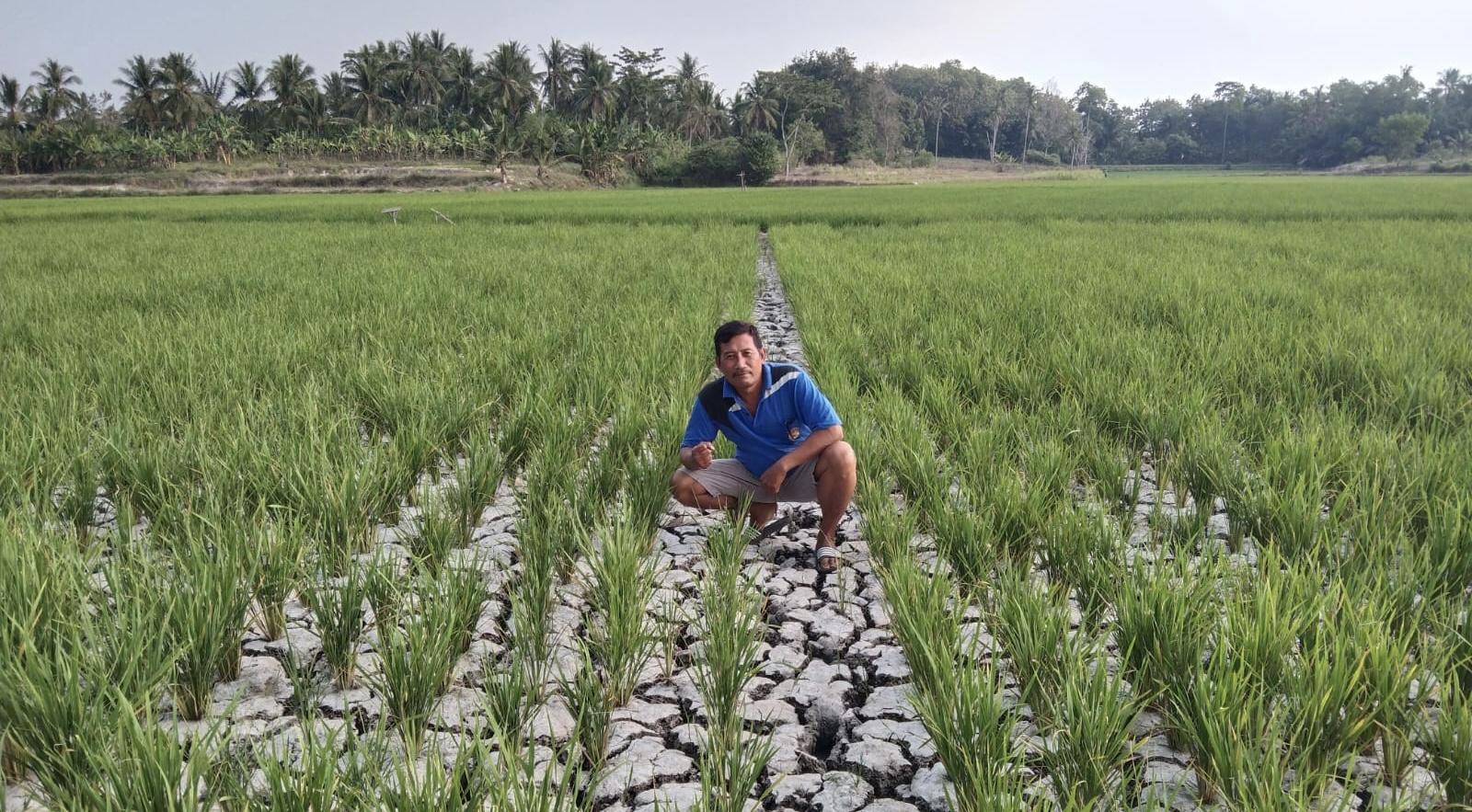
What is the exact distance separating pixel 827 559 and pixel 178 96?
5204 centimetres

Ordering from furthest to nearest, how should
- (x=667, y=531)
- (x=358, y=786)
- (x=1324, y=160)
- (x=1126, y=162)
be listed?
1. (x=1126, y=162)
2. (x=1324, y=160)
3. (x=667, y=531)
4. (x=358, y=786)

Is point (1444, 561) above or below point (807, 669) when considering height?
above

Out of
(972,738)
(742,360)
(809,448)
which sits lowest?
(972,738)

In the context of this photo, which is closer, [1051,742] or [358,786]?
[358,786]

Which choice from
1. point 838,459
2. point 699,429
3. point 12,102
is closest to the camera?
point 838,459

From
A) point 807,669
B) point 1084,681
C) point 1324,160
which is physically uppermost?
point 1324,160

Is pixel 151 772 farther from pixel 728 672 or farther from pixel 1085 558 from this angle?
pixel 1085 558

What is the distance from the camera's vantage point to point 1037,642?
1.40 metres

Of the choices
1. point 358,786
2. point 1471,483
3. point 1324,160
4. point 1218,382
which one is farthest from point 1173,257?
point 1324,160

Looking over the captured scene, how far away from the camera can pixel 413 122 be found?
1843 inches

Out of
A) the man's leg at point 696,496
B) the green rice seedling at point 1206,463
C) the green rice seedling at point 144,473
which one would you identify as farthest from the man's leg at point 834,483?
the green rice seedling at point 144,473

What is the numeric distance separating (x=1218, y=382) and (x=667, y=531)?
2485mm

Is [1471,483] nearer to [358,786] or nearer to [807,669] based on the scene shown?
[807,669]

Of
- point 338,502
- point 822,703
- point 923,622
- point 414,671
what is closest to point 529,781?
point 414,671
